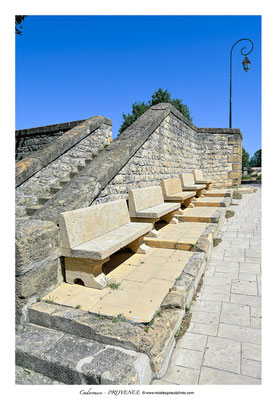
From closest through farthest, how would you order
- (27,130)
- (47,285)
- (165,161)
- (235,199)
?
(47,285), (165,161), (27,130), (235,199)

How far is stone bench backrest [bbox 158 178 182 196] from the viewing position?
6.19 metres

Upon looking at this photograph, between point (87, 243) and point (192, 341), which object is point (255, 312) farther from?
point (87, 243)

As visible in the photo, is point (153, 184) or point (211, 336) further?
point (153, 184)

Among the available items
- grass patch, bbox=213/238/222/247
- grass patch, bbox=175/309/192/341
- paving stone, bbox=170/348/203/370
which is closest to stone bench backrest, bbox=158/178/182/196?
grass patch, bbox=213/238/222/247

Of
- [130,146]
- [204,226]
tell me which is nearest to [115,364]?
[130,146]

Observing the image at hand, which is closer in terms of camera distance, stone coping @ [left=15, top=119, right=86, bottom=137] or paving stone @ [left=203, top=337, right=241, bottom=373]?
paving stone @ [left=203, top=337, right=241, bottom=373]

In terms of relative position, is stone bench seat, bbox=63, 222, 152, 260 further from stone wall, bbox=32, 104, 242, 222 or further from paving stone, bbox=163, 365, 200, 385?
paving stone, bbox=163, 365, 200, 385

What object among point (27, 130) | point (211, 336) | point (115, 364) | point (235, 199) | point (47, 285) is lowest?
→ point (211, 336)

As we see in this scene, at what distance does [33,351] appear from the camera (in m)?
1.97

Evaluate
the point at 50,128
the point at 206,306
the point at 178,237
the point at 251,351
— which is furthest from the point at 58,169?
the point at 251,351

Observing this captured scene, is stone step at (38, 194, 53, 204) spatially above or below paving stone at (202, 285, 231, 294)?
above

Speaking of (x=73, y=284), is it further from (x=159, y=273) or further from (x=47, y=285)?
(x=159, y=273)

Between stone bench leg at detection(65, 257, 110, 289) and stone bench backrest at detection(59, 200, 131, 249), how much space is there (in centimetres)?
22

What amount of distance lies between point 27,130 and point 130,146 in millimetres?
4503
